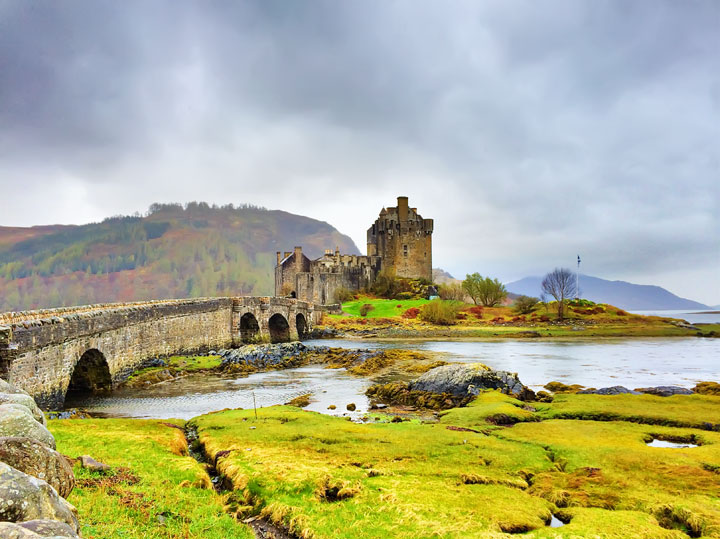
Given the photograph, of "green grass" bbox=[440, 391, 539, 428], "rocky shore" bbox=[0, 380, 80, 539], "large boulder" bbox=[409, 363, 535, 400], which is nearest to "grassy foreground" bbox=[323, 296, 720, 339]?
"large boulder" bbox=[409, 363, 535, 400]

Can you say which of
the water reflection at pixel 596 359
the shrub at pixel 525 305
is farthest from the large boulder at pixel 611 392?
the shrub at pixel 525 305

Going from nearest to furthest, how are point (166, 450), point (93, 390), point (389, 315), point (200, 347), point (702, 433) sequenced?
point (166, 450)
point (702, 433)
point (93, 390)
point (200, 347)
point (389, 315)

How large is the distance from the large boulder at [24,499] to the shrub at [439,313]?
64.9m

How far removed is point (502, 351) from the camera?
43.2 m

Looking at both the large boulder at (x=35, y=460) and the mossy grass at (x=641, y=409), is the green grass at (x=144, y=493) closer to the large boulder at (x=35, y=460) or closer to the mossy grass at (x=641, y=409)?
the large boulder at (x=35, y=460)

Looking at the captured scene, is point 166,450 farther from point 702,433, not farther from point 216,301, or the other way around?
point 216,301

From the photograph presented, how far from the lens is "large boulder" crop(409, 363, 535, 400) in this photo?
20.3 m

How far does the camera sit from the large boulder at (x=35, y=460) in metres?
5.42

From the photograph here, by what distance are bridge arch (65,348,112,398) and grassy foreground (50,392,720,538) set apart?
32.1 ft

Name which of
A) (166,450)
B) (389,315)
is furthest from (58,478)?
(389,315)

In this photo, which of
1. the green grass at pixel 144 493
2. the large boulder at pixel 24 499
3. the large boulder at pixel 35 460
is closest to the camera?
the large boulder at pixel 24 499

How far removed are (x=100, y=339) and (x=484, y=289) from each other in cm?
6762

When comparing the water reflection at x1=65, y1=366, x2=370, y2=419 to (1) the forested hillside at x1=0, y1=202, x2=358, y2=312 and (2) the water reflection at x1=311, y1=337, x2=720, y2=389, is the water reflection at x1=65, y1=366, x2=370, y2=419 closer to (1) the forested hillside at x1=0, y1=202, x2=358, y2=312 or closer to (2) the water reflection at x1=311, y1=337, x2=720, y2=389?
(2) the water reflection at x1=311, y1=337, x2=720, y2=389

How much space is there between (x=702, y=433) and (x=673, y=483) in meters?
5.89
